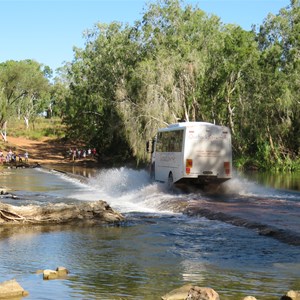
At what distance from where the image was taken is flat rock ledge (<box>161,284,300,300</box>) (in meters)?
8.21

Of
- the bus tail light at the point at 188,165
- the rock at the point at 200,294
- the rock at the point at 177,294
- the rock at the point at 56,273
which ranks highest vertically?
the bus tail light at the point at 188,165

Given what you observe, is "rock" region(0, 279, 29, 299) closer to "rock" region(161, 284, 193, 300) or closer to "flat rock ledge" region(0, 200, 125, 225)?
"rock" region(161, 284, 193, 300)

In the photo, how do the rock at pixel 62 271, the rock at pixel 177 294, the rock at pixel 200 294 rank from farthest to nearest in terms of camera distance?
the rock at pixel 62 271 < the rock at pixel 177 294 < the rock at pixel 200 294

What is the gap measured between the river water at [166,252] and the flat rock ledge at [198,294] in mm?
590

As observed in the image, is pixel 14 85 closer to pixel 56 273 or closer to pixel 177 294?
pixel 56 273

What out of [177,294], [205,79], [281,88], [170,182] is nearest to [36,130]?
[205,79]

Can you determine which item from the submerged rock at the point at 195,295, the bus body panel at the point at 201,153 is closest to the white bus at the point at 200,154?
the bus body panel at the point at 201,153

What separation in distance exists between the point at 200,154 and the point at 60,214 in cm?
907

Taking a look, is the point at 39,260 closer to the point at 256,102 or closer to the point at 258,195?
the point at 258,195

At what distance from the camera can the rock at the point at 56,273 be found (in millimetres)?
10391

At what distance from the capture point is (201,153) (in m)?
24.9

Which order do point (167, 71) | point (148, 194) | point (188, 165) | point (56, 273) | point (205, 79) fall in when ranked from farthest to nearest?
1. point (205, 79)
2. point (167, 71)
3. point (148, 194)
4. point (188, 165)
5. point (56, 273)

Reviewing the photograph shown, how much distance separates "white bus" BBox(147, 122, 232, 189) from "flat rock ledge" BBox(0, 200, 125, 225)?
757cm

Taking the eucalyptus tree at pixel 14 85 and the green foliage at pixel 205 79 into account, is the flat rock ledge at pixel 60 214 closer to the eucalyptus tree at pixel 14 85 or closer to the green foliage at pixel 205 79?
the green foliage at pixel 205 79
